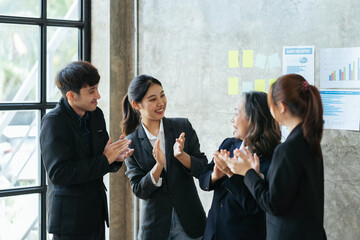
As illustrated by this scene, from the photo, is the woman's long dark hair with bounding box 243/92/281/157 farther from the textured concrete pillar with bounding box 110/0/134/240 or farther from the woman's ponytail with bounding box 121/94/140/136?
the textured concrete pillar with bounding box 110/0/134/240

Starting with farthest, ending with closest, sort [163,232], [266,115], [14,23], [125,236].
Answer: [125,236] < [14,23] < [163,232] < [266,115]

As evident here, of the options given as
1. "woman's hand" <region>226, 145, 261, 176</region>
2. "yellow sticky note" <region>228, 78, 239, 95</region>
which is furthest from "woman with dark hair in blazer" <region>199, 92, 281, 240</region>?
"yellow sticky note" <region>228, 78, 239, 95</region>

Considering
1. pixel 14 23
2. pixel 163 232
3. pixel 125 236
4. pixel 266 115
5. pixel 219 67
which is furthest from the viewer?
pixel 125 236

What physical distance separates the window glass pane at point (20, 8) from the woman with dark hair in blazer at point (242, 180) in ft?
8.02

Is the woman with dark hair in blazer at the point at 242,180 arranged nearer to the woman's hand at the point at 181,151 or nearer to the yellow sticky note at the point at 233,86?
the woman's hand at the point at 181,151

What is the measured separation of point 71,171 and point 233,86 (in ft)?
5.32

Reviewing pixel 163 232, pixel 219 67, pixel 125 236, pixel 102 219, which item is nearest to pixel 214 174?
pixel 163 232

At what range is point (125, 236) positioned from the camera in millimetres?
4566

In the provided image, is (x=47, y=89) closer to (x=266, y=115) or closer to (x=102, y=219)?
(x=102, y=219)

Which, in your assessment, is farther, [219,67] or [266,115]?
[219,67]

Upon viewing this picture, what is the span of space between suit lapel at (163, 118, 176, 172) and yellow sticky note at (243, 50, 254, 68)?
3.26 ft

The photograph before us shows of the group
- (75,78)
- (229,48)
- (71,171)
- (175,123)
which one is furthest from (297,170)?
→ (229,48)

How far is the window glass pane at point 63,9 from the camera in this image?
4.31 meters

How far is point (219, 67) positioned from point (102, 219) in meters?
1.60
